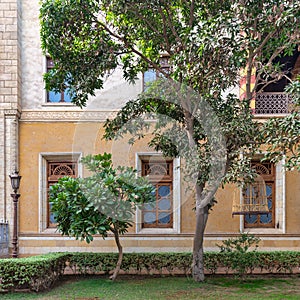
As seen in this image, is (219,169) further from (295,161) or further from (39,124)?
(39,124)

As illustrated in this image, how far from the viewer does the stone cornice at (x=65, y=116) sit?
13211 millimetres

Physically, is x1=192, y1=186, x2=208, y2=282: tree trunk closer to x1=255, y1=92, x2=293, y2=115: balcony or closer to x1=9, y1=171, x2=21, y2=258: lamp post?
x1=255, y1=92, x2=293, y2=115: balcony

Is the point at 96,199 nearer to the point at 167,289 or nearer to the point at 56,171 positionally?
the point at 167,289

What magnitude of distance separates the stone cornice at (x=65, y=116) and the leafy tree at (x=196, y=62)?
269 centimetres

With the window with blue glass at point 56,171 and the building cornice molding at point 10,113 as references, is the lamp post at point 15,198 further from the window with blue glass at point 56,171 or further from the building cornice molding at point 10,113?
the building cornice molding at point 10,113

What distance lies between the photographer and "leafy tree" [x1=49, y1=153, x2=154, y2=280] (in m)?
9.22

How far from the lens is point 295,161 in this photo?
7938mm

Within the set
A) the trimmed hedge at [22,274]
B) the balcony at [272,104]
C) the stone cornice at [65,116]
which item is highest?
the balcony at [272,104]

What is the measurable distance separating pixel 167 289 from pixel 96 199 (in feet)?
8.41

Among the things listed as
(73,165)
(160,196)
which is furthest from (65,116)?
(160,196)

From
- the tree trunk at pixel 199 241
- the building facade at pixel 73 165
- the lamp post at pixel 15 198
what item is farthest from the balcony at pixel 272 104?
the lamp post at pixel 15 198

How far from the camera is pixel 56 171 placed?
44.3 feet

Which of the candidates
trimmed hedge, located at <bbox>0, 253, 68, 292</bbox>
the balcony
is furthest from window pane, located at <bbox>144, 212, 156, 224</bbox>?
trimmed hedge, located at <bbox>0, 253, 68, 292</bbox>

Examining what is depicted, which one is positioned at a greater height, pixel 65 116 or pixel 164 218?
pixel 65 116
